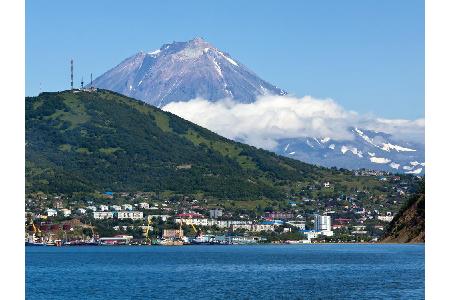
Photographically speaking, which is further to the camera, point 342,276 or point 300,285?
point 342,276

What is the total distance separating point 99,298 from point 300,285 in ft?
58.1

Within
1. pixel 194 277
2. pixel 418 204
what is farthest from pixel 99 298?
pixel 418 204
